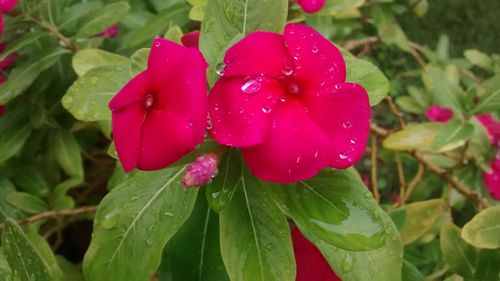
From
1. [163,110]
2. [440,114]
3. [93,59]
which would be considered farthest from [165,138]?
[440,114]

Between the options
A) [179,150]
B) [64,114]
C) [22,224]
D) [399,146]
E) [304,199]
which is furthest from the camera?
[64,114]

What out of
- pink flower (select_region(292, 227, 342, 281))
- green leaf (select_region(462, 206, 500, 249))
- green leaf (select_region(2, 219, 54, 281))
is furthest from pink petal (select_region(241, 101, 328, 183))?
green leaf (select_region(462, 206, 500, 249))

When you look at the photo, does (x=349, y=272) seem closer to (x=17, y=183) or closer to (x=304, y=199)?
(x=304, y=199)

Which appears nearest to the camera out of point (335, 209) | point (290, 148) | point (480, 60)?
point (290, 148)

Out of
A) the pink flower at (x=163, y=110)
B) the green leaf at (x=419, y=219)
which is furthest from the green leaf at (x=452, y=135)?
the pink flower at (x=163, y=110)

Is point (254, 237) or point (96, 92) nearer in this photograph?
point (254, 237)

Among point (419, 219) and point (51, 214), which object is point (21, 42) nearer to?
point (51, 214)

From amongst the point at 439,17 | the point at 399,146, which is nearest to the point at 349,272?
the point at 399,146
